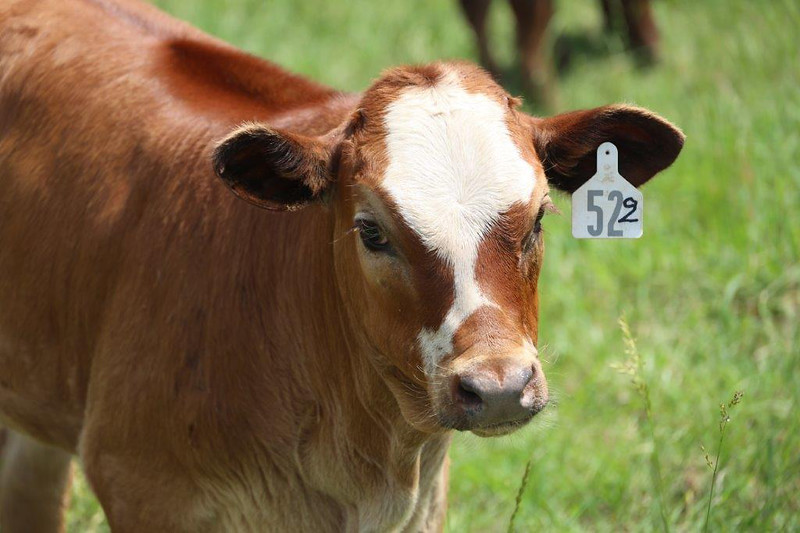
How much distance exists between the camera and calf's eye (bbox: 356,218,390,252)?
3002 mm

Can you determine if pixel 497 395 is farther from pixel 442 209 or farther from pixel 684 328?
pixel 684 328

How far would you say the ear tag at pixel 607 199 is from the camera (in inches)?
131

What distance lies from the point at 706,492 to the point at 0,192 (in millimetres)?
2973

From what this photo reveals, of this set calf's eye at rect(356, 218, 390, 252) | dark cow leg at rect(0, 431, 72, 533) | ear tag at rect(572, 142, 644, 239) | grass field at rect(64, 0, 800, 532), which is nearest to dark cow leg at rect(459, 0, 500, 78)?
grass field at rect(64, 0, 800, 532)

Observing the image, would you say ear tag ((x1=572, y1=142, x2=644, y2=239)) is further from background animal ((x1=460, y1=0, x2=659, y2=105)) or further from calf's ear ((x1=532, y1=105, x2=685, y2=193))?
background animal ((x1=460, y1=0, x2=659, y2=105))

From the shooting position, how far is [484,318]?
2.79 metres

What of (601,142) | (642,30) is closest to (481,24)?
(642,30)

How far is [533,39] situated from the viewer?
9.35 m

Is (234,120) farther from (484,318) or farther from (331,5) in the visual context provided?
(331,5)

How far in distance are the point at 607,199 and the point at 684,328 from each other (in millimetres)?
2829

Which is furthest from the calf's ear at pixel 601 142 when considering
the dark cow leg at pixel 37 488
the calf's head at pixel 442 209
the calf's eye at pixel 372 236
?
the dark cow leg at pixel 37 488

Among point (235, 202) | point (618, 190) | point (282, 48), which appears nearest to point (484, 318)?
point (618, 190)

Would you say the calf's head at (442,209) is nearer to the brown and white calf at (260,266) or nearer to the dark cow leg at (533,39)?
the brown and white calf at (260,266)

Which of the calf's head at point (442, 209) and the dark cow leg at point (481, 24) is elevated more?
the calf's head at point (442, 209)
